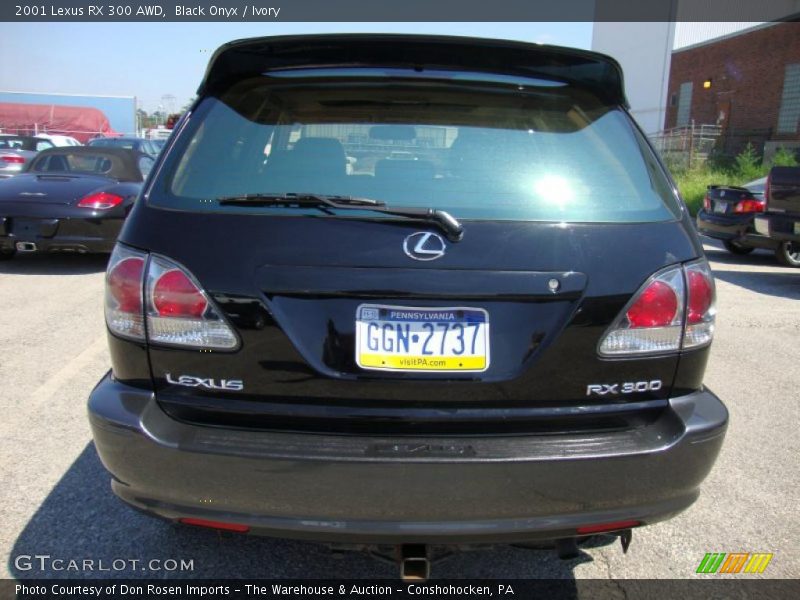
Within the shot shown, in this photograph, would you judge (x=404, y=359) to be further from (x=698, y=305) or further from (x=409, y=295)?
(x=698, y=305)

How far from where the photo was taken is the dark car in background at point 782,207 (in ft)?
26.7

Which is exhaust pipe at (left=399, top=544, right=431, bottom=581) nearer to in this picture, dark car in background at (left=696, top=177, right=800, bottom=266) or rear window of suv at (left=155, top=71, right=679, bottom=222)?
rear window of suv at (left=155, top=71, right=679, bottom=222)

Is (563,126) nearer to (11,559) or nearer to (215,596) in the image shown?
(215,596)

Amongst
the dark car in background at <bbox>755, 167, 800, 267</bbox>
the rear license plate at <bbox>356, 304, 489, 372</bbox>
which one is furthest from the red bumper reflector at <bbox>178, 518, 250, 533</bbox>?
the dark car in background at <bbox>755, 167, 800, 267</bbox>

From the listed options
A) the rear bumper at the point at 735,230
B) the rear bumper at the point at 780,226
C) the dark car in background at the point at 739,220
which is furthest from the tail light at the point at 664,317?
the rear bumper at the point at 735,230

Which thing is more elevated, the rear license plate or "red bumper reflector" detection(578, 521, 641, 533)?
the rear license plate

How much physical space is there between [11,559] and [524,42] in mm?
2624

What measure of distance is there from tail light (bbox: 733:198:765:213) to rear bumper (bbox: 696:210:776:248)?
0.13 metres

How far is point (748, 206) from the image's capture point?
9891 millimetres

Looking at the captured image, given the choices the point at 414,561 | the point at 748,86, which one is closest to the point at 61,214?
the point at 414,561

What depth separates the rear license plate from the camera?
191cm

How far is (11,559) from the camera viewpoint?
249 cm

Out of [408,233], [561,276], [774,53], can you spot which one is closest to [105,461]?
[408,233]

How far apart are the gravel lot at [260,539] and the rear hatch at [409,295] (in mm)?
739
